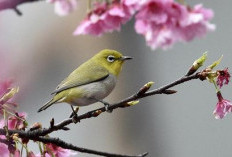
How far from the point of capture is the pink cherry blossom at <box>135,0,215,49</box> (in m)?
1.10

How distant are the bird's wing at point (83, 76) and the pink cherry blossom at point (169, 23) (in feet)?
1.62

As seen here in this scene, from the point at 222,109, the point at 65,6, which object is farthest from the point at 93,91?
the point at 65,6

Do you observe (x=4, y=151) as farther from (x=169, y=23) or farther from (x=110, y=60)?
(x=110, y=60)

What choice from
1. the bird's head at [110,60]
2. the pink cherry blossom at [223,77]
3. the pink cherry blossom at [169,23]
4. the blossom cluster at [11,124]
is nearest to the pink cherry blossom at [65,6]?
the pink cherry blossom at [169,23]

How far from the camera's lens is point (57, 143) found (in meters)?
1.29

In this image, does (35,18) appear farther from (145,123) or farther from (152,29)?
(152,29)

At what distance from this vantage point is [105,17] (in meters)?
1.18

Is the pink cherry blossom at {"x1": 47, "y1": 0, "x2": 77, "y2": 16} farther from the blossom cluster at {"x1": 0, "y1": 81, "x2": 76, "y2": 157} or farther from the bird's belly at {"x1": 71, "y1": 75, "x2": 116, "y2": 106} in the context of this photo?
the bird's belly at {"x1": 71, "y1": 75, "x2": 116, "y2": 106}

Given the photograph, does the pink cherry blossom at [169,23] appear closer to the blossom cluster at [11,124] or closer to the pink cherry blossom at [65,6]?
the pink cherry blossom at [65,6]

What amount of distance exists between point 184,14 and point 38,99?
3.29 m

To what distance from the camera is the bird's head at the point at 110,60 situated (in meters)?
1.79

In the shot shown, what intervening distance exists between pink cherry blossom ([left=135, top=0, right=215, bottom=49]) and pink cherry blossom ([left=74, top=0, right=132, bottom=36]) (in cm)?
4

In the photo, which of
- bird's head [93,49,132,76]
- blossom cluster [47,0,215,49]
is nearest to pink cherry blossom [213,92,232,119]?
blossom cluster [47,0,215,49]

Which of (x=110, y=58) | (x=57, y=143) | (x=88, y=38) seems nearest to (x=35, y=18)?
(x=88, y=38)
